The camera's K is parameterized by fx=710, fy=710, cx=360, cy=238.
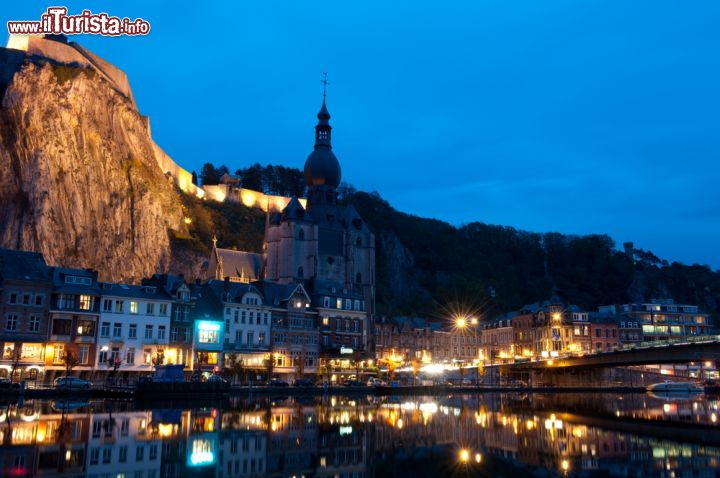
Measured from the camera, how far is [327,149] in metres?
108

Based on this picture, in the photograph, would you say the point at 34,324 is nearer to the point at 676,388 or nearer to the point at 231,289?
the point at 231,289

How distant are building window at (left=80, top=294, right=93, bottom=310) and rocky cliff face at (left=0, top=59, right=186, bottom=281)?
95.9 ft

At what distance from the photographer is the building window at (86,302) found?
189 feet

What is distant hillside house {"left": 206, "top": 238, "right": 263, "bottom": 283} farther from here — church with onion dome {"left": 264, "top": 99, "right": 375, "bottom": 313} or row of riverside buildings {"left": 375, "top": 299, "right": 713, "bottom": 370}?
row of riverside buildings {"left": 375, "top": 299, "right": 713, "bottom": 370}

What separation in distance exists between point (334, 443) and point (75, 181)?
7510cm

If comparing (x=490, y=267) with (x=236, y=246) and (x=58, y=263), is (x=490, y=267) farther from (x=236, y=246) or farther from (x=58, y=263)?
(x=58, y=263)

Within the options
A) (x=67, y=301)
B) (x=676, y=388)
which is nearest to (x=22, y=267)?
(x=67, y=301)

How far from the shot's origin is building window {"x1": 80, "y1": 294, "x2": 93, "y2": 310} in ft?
189

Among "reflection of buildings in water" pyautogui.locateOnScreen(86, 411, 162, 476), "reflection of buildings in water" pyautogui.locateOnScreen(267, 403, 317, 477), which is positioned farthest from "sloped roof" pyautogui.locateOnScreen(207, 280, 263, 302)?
"reflection of buildings in water" pyautogui.locateOnScreen(86, 411, 162, 476)

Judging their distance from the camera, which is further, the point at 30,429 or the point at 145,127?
the point at 145,127

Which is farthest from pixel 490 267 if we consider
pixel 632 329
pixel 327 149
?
pixel 327 149

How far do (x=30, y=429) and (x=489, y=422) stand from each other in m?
22.0

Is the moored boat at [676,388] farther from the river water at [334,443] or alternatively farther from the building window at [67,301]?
the building window at [67,301]

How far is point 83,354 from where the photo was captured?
5738cm
